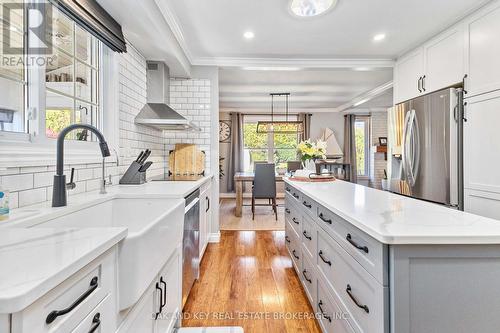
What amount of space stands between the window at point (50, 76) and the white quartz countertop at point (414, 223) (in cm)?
171

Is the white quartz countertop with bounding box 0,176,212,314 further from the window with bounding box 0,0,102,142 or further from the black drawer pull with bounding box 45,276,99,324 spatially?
the window with bounding box 0,0,102,142

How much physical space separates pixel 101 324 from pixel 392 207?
4.49ft

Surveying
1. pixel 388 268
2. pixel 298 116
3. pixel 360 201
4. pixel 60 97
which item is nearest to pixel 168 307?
pixel 388 268

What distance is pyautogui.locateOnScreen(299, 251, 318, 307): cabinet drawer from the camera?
1.79m

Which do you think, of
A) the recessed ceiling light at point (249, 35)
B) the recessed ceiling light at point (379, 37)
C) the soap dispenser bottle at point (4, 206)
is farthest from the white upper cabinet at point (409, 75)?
the soap dispenser bottle at point (4, 206)

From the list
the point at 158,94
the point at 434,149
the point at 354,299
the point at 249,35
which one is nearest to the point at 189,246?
the point at 354,299

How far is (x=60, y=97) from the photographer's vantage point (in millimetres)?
1688

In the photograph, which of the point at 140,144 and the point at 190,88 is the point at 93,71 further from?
the point at 190,88

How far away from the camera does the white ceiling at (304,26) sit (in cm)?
235

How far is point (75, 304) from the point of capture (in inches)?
23.7

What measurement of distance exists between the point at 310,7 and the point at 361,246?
86.8 inches

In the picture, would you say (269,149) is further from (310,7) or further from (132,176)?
(132,176)

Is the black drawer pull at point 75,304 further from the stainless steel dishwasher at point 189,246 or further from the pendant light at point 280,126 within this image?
the pendant light at point 280,126

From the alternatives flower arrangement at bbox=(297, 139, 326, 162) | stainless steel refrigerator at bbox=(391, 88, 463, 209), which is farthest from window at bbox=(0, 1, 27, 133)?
stainless steel refrigerator at bbox=(391, 88, 463, 209)
